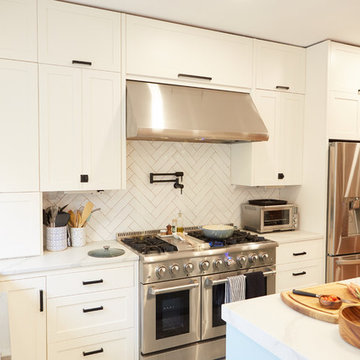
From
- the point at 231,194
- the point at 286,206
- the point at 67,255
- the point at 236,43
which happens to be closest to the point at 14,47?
the point at 67,255

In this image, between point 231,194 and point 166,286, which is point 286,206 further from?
point 166,286

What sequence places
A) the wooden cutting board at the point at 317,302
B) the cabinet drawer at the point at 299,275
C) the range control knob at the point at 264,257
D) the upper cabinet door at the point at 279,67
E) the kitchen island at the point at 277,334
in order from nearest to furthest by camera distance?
the kitchen island at the point at 277,334
the wooden cutting board at the point at 317,302
the range control knob at the point at 264,257
the cabinet drawer at the point at 299,275
the upper cabinet door at the point at 279,67

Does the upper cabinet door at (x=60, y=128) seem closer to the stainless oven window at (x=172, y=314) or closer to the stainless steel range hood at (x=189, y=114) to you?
the stainless steel range hood at (x=189, y=114)

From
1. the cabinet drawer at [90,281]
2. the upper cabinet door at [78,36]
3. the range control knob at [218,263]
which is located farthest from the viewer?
the range control knob at [218,263]

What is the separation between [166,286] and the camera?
2604 millimetres

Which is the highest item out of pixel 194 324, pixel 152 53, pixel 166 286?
pixel 152 53

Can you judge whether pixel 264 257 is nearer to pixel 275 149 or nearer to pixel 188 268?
pixel 188 268

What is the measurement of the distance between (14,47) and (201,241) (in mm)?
1961

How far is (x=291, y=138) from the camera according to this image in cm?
356

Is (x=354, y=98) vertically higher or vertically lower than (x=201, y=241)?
higher

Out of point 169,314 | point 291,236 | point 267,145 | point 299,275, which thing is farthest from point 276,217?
point 169,314

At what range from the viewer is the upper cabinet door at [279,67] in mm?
3346

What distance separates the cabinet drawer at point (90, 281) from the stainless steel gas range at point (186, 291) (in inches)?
4.4

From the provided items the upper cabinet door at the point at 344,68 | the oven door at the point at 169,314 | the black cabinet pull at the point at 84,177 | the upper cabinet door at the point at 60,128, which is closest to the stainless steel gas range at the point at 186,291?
the oven door at the point at 169,314
